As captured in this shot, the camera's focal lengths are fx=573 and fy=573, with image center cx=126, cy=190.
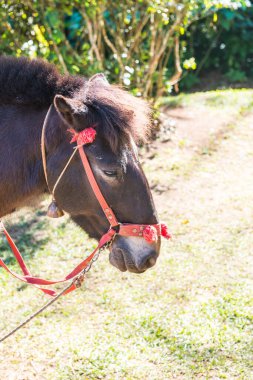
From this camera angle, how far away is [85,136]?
108 inches

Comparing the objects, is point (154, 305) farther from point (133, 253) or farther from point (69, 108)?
point (69, 108)

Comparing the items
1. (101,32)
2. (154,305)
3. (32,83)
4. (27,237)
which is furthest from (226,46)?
(32,83)

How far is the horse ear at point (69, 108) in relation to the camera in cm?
267

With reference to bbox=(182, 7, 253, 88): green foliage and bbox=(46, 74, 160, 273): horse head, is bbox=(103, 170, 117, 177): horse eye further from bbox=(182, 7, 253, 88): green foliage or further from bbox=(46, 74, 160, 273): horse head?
bbox=(182, 7, 253, 88): green foliage

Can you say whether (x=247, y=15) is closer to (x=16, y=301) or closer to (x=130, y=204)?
(x=16, y=301)

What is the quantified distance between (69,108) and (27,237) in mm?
3309

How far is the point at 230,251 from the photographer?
5.39 m

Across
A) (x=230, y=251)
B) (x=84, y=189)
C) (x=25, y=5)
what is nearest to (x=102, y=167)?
(x=84, y=189)

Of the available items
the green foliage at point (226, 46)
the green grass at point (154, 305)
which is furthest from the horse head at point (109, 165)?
the green foliage at point (226, 46)

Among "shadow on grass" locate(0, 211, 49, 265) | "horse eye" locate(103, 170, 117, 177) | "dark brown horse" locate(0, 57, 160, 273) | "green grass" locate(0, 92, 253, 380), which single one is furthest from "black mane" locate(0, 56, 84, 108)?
"shadow on grass" locate(0, 211, 49, 265)

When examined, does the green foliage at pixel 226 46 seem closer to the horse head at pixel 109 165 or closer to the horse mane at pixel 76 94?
the horse mane at pixel 76 94

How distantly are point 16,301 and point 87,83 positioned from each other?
94.0 inches

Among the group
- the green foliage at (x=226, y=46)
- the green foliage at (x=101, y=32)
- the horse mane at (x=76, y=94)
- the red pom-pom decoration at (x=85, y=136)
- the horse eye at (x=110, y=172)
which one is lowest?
the green foliage at (x=226, y=46)

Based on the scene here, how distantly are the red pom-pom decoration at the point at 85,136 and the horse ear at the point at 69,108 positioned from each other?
7cm
